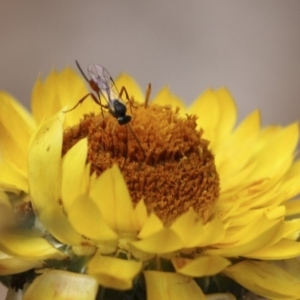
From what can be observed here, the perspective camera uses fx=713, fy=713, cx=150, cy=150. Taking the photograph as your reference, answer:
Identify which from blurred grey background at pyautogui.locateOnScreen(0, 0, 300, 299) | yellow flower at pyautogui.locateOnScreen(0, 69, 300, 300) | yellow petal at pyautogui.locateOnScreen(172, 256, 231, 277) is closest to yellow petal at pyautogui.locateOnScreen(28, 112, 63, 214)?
yellow flower at pyautogui.locateOnScreen(0, 69, 300, 300)

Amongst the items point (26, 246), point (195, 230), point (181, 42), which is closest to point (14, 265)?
point (26, 246)

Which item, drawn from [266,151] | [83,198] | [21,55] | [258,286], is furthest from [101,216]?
[21,55]

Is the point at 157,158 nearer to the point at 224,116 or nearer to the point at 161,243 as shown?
the point at 161,243

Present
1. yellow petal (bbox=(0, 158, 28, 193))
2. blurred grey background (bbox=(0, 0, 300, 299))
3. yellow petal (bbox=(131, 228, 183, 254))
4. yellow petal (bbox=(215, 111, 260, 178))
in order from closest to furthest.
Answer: yellow petal (bbox=(131, 228, 183, 254))
yellow petal (bbox=(0, 158, 28, 193))
yellow petal (bbox=(215, 111, 260, 178))
blurred grey background (bbox=(0, 0, 300, 299))

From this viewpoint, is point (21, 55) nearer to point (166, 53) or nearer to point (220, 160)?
point (166, 53)

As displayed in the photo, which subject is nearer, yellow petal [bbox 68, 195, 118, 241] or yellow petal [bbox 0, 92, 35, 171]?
yellow petal [bbox 68, 195, 118, 241]

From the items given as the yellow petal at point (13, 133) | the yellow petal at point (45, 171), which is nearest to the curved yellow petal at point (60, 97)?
the yellow petal at point (13, 133)

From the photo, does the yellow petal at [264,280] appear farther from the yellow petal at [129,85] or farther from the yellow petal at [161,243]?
the yellow petal at [129,85]

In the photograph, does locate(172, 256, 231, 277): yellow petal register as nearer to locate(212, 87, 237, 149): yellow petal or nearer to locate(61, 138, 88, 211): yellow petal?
locate(61, 138, 88, 211): yellow petal
